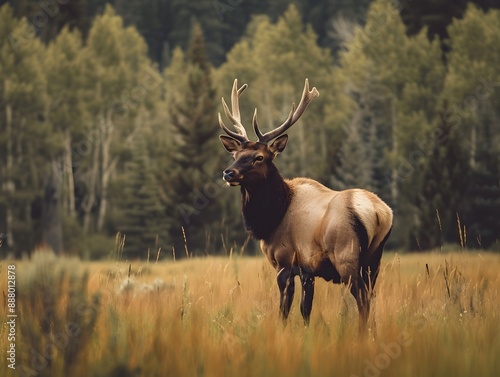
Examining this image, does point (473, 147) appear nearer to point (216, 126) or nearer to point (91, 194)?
point (216, 126)

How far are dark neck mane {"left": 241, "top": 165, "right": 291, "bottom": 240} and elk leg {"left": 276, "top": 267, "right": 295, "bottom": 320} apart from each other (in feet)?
1.36

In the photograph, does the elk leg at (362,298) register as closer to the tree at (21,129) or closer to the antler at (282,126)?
the antler at (282,126)

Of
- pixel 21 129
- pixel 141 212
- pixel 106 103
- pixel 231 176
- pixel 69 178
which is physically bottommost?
pixel 141 212

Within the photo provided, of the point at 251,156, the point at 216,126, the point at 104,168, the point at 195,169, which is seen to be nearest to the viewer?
the point at 251,156

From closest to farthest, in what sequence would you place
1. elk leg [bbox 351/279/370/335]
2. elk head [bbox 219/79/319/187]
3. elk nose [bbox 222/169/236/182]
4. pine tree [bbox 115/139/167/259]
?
elk leg [bbox 351/279/370/335], elk nose [bbox 222/169/236/182], elk head [bbox 219/79/319/187], pine tree [bbox 115/139/167/259]

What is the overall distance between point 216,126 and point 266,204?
1008 inches

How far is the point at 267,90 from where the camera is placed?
140 feet

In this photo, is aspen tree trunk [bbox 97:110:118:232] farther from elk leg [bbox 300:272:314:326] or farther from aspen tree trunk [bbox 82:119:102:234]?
elk leg [bbox 300:272:314:326]

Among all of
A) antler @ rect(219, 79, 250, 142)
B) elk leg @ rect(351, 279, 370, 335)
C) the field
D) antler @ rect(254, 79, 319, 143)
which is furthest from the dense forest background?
the field

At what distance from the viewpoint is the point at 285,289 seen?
6.03 metres

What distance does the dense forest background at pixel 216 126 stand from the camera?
29406 millimetres

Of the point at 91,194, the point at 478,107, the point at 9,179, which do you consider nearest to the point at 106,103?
the point at 91,194

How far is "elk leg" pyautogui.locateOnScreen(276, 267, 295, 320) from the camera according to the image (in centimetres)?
600

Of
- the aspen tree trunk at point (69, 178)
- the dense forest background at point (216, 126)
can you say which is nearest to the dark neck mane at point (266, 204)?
the dense forest background at point (216, 126)
